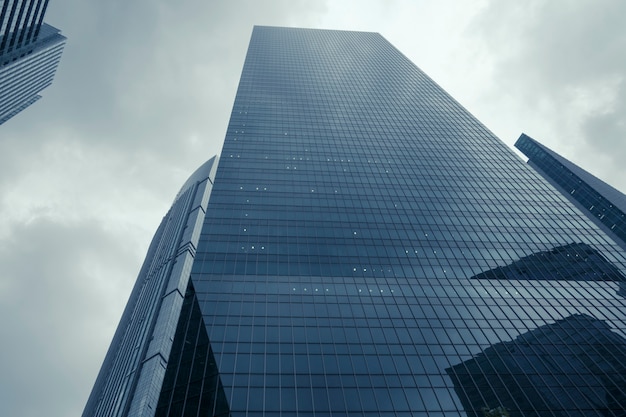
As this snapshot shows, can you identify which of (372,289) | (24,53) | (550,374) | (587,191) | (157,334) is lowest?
(550,374)

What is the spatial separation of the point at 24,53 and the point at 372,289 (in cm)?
13473

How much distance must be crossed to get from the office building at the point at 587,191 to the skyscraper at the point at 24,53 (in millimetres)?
176686

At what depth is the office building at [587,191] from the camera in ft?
433

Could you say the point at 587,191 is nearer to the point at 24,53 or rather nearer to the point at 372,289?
the point at 372,289

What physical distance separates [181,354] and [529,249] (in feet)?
179

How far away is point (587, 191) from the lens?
149 metres

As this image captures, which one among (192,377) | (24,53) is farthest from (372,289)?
(24,53)

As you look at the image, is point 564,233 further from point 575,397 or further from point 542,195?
point 575,397

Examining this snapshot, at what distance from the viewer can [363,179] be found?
76.4 meters

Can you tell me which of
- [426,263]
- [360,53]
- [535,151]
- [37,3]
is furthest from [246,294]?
[535,151]

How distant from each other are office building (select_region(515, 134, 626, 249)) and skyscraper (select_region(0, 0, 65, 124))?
17669 cm

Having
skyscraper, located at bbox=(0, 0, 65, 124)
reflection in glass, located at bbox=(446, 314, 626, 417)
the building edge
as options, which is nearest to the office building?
reflection in glass, located at bbox=(446, 314, 626, 417)

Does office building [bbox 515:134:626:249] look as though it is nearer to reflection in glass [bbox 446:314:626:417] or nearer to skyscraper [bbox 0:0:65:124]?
reflection in glass [bbox 446:314:626:417]

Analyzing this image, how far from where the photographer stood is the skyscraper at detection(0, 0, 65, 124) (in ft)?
311
